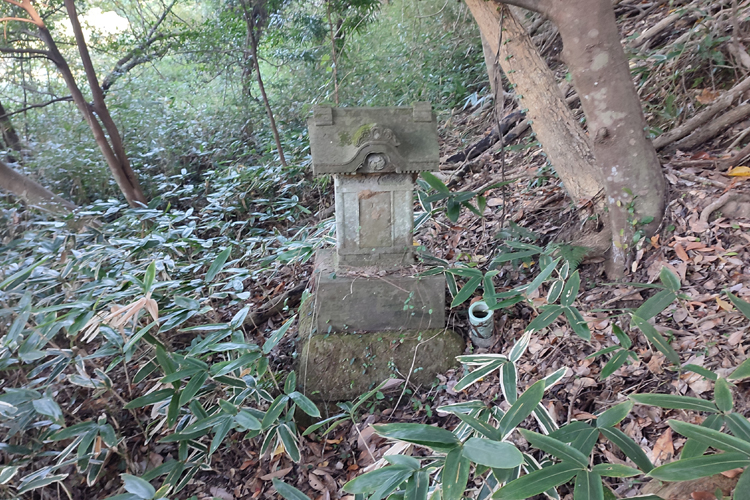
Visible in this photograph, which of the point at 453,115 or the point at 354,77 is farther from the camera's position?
the point at 354,77

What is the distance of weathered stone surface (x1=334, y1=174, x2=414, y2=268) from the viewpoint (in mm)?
2798

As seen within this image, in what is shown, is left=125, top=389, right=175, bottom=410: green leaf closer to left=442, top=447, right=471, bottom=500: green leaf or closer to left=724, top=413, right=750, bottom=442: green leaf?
left=442, top=447, right=471, bottom=500: green leaf

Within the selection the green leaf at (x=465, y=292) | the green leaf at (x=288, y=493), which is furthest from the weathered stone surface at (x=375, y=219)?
the green leaf at (x=288, y=493)

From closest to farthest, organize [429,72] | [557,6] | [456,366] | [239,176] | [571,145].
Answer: [557,6] → [456,366] → [571,145] → [239,176] → [429,72]

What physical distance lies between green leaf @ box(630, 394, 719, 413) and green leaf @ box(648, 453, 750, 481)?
20cm

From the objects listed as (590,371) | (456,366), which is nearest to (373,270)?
(456,366)

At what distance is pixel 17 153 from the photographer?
5727 mm

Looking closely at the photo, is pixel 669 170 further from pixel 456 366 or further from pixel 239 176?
pixel 239 176

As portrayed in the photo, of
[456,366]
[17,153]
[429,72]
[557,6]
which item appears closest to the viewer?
[557,6]

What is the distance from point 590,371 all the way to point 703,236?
1111mm

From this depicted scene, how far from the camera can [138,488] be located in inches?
65.3

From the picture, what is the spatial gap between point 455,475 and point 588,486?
1.11 ft

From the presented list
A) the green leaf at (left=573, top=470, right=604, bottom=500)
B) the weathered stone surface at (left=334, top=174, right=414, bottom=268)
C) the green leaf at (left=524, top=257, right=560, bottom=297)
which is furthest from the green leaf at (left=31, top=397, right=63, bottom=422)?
the green leaf at (left=524, top=257, right=560, bottom=297)

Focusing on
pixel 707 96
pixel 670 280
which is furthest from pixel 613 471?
pixel 707 96
